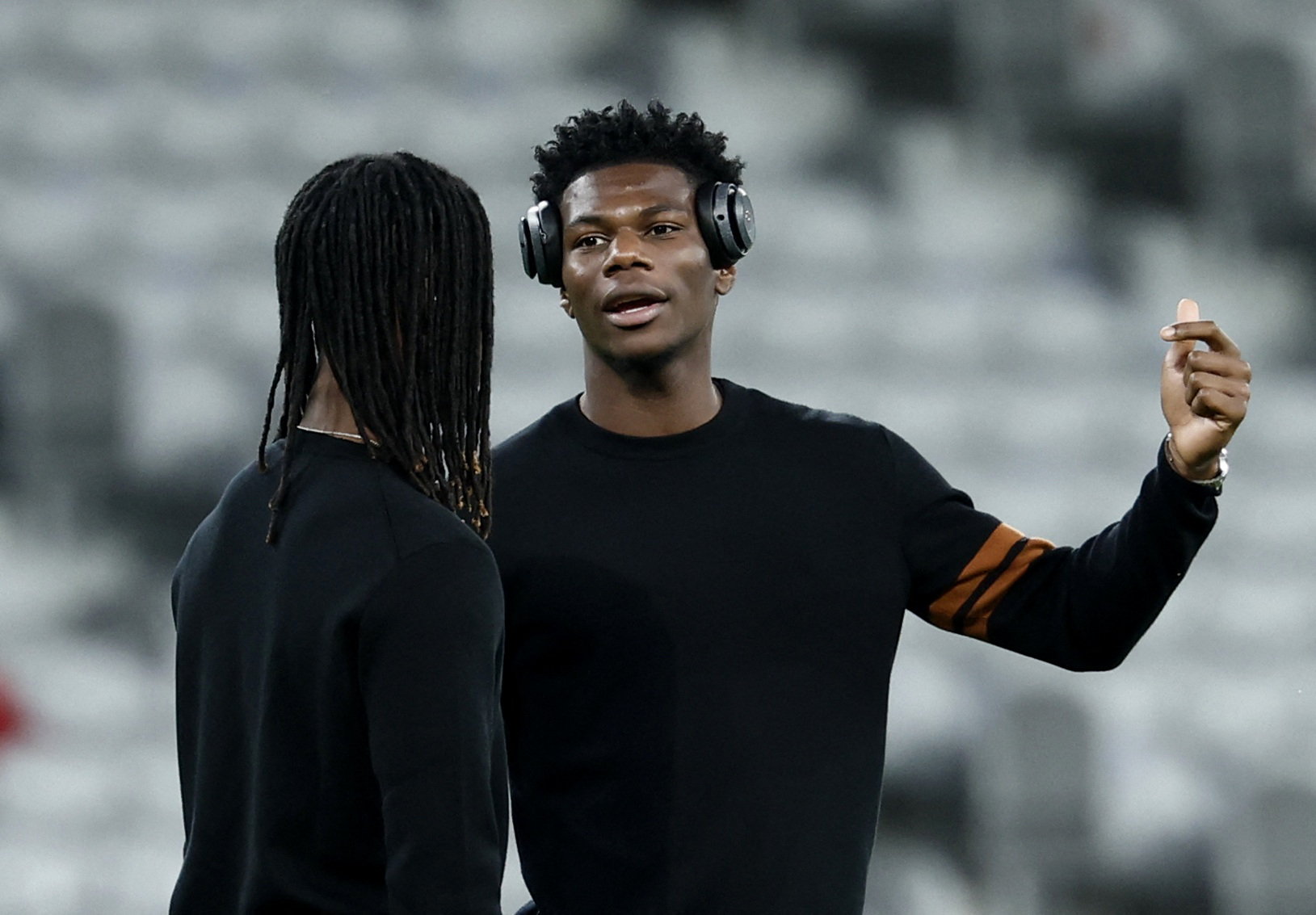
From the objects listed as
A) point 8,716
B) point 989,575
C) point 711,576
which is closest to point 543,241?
point 711,576

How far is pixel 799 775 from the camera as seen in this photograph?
147 centimetres

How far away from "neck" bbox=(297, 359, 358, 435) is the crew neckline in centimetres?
49

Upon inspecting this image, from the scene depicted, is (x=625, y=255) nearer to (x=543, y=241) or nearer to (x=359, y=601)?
(x=543, y=241)

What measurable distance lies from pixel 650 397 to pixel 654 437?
3 cm

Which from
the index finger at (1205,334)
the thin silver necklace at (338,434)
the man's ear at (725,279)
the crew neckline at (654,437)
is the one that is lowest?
the thin silver necklace at (338,434)

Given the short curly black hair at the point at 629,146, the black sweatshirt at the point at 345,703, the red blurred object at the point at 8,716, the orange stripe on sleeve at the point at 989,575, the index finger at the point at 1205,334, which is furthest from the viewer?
the red blurred object at the point at 8,716

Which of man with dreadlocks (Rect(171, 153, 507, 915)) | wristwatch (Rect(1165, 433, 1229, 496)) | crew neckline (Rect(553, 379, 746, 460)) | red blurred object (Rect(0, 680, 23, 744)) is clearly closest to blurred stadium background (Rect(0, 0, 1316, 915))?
red blurred object (Rect(0, 680, 23, 744))

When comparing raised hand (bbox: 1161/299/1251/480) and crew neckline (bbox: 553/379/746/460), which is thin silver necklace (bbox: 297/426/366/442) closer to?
crew neckline (bbox: 553/379/746/460)

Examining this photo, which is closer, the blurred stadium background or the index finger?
the index finger

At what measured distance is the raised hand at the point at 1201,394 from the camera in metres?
1.38

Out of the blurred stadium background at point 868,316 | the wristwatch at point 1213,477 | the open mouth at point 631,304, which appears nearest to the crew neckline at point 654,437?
the open mouth at point 631,304

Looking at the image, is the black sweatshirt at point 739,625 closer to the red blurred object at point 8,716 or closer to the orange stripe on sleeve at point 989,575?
the orange stripe on sleeve at point 989,575

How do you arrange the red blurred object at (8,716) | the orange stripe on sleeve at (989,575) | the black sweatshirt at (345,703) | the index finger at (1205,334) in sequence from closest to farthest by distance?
the black sweatshirt at (345,703) < the index finger at (1205,334) < the orange stripe on sleeve at (989,575) < the red blurred object at (8,716)

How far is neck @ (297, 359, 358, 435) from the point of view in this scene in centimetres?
112
